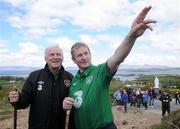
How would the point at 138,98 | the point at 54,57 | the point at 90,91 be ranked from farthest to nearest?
the point at 138,98
the point at 54,57
the point at 90,91

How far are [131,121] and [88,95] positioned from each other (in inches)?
830

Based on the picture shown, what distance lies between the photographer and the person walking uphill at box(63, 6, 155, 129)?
15.9 ft

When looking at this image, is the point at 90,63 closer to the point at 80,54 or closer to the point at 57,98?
the point at 80,54

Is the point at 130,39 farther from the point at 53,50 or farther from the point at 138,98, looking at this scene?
the point at 138,98

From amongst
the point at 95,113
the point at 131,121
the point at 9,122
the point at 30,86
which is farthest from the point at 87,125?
the point at 9,122

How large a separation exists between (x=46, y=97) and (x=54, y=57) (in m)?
0.52

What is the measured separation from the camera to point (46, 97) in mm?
5477

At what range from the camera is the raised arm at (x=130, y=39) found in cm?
424

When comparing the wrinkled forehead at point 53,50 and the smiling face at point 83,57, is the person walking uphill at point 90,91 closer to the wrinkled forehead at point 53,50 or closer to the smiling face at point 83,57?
the smiling face at point 83,57

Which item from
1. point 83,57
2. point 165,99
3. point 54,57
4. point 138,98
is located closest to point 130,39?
point 83,57

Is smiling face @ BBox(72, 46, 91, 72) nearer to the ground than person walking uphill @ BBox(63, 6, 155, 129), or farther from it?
farther from it

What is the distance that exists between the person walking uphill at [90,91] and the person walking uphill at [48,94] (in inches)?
14.8

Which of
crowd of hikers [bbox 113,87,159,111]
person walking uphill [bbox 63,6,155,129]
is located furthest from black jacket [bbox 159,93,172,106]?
person walking uphill [bbox 63,6,155,129]

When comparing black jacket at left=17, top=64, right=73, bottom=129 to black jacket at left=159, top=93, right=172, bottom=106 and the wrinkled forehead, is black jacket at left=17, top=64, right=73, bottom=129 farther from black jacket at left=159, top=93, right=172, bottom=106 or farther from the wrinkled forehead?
black jacket at left=159, top=93, right=172, bottom=106
